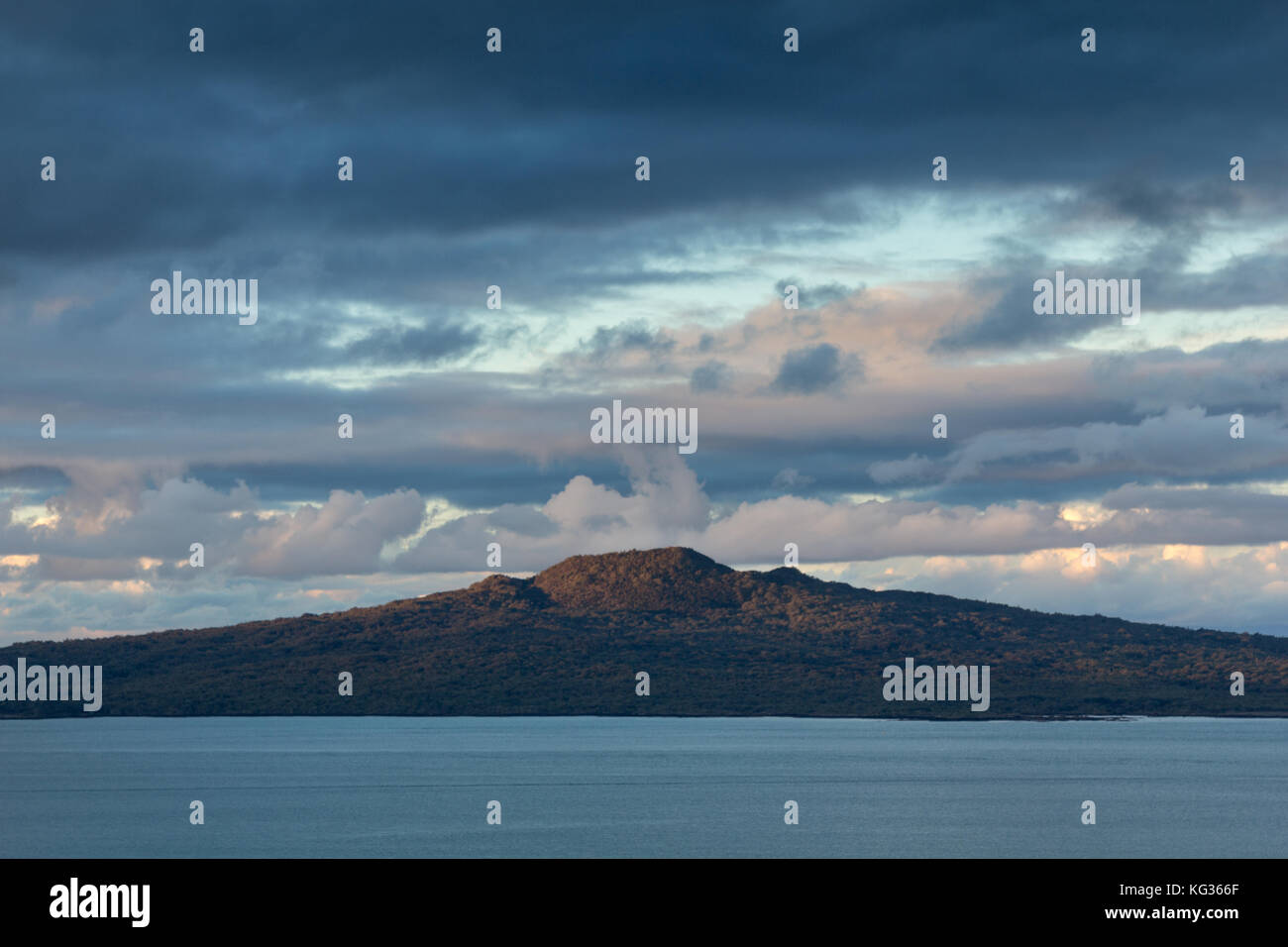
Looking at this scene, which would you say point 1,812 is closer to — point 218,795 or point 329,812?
point 218,795

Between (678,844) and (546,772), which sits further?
(546,772)

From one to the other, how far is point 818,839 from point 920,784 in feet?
190

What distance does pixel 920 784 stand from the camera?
6845 inches

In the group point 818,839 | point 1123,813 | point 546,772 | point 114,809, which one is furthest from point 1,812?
point 1123,813

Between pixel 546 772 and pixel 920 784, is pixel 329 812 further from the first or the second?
pixel 920 784
